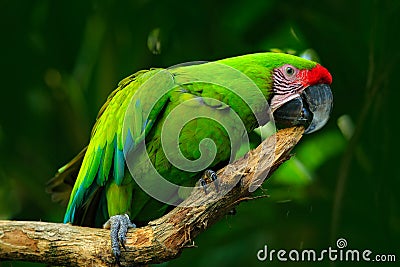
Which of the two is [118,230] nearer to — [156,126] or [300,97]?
[156,126]

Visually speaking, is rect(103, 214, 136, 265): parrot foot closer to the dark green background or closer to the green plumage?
the green plumage

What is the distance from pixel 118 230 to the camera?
4.72ft

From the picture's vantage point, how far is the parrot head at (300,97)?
1528 mm

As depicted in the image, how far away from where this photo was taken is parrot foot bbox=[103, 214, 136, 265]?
138cm

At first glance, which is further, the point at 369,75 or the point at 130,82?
the point at 369,75

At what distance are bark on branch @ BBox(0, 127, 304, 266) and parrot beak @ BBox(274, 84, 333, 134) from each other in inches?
6.0

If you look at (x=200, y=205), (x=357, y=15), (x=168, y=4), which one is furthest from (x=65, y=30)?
(x=200, y=205)

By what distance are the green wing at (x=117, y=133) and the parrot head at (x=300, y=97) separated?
277 millimetres

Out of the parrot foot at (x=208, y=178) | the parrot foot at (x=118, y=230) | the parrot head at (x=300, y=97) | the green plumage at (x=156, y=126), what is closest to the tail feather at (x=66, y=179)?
the green plumage at (x=156, y=126)

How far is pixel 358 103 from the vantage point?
2229 mm

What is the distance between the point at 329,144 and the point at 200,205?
4.26 feet

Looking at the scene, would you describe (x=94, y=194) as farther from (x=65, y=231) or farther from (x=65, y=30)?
(x=65, y=30)

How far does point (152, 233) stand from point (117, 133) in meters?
0.33

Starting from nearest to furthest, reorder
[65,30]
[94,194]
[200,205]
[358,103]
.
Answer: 1. [200,205]
2. [94,194]
3. [358,103]
4. [65,30]
